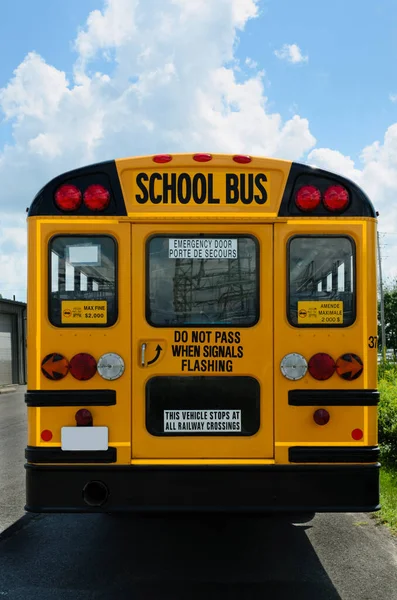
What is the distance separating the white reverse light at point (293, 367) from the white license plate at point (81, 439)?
1.26 meters

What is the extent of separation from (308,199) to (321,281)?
56cm

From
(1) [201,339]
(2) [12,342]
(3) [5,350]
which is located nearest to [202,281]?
(1) [201,339]

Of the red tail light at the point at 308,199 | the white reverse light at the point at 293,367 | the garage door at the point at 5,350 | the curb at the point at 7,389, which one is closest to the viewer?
the white reverse light at the point at 293,367

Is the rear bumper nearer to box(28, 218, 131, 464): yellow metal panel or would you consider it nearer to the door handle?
box(28, 218, 131, 464): yellow metal panel

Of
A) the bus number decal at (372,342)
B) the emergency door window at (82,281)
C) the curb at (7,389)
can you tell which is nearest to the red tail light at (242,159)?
the emergency door window at (82,281)

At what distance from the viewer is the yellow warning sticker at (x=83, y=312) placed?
13.5 feet

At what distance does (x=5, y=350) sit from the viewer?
26.0 m

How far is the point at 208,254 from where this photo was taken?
416 cm

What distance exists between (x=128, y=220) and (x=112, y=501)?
1.83m

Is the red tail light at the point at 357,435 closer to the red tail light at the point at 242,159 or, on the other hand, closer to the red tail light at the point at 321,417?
the red tail light at the point at 321,417

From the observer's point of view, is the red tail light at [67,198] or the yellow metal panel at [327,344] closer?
the yellow metal panel at [327,344]

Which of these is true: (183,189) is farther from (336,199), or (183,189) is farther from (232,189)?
(336,199)

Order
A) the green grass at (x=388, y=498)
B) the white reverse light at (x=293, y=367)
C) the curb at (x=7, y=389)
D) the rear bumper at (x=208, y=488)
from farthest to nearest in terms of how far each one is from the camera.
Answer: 1. the curb at (x=7, y=389)
2. the green grass at (x=388, y=498)
3. the white reverse light at (x=293, y=367)
4. the rear bumper at (x=208, y=488)

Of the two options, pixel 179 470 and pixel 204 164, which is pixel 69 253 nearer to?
pixel 204 164
